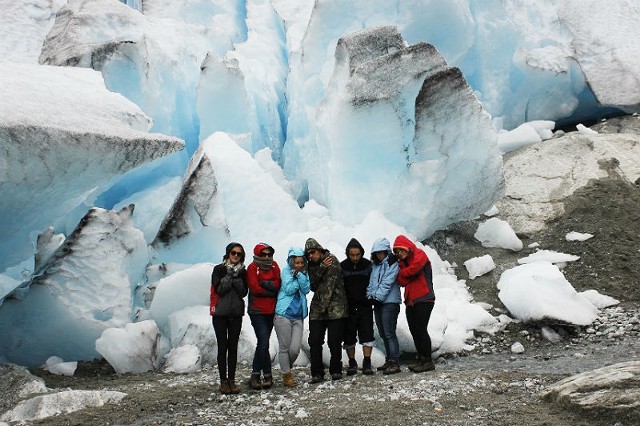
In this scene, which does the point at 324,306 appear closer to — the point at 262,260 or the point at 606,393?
the point at 262,260

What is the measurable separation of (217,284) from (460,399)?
6.47 ft

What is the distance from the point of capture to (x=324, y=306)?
5336mm

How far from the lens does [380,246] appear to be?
5.58m

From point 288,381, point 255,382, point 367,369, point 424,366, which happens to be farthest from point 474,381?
point 255,382

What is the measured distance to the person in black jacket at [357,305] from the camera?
5520mm

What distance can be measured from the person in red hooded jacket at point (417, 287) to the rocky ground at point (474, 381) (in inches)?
13.6

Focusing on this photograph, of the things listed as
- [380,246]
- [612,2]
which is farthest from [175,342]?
[612,2]

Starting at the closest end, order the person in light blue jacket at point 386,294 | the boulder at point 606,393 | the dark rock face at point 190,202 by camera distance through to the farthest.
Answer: the boulder at point 606,393 < the person in light blue jacket at point 386,294 < the dark rock face at point 190,202

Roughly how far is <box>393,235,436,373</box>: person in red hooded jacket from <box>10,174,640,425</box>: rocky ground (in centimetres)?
35

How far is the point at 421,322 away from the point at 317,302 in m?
0.87

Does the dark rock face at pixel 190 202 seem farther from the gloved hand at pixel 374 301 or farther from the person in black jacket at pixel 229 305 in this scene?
the gloved hand at pixel 374 301

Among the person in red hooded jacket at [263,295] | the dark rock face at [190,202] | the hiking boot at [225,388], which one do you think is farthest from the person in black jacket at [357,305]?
the dark rock face at [190,202]

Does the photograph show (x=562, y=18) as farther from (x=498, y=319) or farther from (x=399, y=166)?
(x=498, y=319)

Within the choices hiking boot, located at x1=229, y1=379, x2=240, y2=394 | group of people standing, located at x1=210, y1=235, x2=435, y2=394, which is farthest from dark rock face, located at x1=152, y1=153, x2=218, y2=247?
hiking boot, located at x1=229, y1=379, x2=240, y2=394
